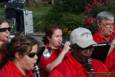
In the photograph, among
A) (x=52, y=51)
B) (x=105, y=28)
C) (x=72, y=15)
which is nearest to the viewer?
(x=52, y=51)

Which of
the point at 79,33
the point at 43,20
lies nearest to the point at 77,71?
the point at 79,33

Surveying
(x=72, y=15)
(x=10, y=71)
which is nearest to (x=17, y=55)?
(x=10, y=71)

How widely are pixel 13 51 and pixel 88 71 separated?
3.28ft

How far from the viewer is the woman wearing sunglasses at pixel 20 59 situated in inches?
158

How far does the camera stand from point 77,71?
15.6ft

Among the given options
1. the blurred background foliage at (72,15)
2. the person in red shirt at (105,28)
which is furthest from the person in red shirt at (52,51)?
the blurred background foliage at (72,15)

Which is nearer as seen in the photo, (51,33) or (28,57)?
(28,57)

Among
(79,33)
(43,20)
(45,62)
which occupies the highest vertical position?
(79,33)

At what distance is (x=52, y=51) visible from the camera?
17.6 ft

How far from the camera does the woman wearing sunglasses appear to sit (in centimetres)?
401

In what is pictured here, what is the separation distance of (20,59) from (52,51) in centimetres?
135

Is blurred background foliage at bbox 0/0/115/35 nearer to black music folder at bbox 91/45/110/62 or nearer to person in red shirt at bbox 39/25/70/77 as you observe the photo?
person in red shirt at bbox 39/25/70/77

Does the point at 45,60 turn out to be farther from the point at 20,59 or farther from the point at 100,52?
the point at 20,59

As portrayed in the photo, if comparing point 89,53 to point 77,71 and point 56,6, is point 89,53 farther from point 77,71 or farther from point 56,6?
point 56,6
